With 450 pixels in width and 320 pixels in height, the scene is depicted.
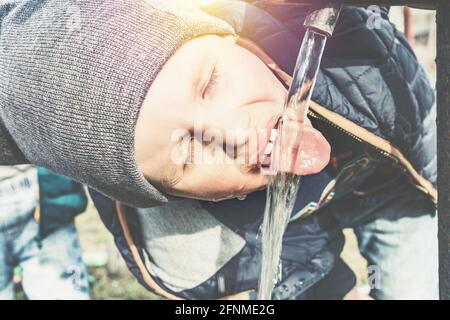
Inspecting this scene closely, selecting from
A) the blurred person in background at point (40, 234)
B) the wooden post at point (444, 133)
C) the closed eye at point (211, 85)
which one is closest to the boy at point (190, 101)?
the closed eye at point (211, 85)

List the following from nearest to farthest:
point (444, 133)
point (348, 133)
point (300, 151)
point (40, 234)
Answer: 1. point (444, 133)
2. point (300, 151)
3. point (348, 133)
4. point (40, 234)

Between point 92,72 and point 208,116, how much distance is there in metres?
0.19

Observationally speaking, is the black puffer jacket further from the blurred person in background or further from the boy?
the blurred person in background

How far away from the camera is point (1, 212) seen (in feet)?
5.55

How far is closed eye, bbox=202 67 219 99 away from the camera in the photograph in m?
0.94

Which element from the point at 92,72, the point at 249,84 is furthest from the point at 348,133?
the point at 92,72

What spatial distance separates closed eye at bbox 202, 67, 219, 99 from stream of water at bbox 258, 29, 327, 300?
0.43ft

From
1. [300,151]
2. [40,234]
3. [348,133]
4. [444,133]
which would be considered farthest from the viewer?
[40,234]

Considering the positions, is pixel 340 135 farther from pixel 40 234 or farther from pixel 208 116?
pixel 40 234

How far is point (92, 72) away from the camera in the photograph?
2.96 feet

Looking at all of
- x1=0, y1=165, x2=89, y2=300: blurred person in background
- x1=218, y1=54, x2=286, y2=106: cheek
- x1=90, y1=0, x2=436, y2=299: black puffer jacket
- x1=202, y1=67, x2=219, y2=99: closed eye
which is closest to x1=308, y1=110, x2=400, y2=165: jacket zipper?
x1=90, y1=0, x2=436, y2=299: black puffer jacket

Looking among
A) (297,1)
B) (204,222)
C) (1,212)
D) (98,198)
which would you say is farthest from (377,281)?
(1,212)

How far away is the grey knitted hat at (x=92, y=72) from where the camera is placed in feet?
2.94

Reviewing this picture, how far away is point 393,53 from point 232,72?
1.37 feet
